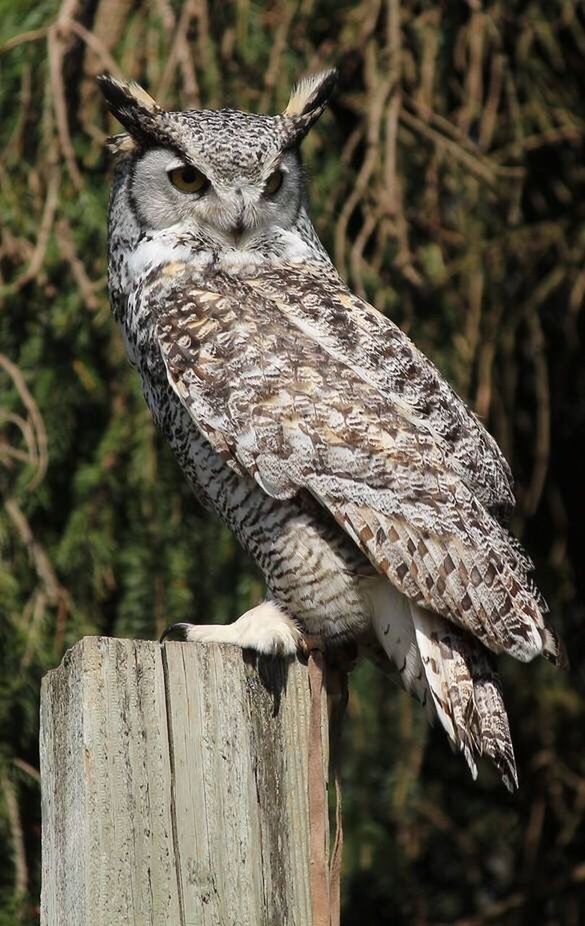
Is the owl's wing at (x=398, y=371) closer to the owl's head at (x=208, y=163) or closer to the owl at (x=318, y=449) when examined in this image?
the owl at (x=318, y=449)

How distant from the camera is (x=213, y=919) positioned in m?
1.41

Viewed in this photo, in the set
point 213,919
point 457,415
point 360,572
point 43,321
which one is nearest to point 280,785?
point 213,919

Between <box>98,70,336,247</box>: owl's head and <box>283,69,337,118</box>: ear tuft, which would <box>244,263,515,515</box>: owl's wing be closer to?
<box>98,70,336,247</box>: owl's head

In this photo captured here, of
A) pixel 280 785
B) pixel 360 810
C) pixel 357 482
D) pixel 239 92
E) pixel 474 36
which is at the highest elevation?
pixel 474 36

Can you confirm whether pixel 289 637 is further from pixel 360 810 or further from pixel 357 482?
pixel 360 810

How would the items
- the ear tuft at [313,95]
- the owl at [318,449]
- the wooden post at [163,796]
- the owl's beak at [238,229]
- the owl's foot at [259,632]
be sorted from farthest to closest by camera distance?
the ear tuft at [313,95], the owl's beak at [238,229], the owl at [318,449], the owl's foot at [259,632], the wooden post at [163,796]

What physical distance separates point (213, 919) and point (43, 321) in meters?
1.37

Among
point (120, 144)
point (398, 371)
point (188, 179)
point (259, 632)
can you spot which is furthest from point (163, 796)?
point (120, 144)

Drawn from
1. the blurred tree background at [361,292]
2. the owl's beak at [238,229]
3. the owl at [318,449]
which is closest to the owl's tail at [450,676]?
the owl at [318,449]

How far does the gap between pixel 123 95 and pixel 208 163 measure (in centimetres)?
20

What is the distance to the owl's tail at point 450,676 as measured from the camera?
6.31 ft

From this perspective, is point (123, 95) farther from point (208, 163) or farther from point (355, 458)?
point (355, 458)

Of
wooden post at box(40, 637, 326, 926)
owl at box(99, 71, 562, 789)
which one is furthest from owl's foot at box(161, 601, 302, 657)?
wooden post at box(40, 637, 326, 926)

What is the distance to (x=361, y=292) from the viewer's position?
2539 millimetres
